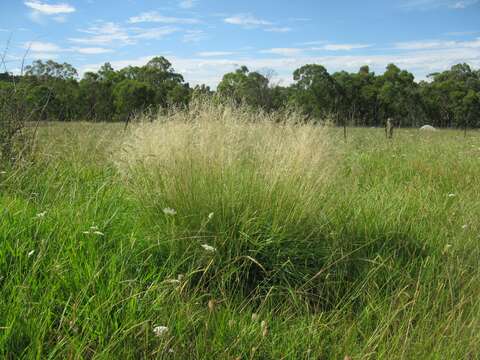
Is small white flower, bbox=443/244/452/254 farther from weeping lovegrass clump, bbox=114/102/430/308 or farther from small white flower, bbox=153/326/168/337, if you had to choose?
small white flower, bbox=153/326/168/337

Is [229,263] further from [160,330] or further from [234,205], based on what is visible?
[160,330]

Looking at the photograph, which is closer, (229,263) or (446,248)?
(229,263)

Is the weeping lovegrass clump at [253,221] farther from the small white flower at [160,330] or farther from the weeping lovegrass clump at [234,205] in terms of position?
the small white flower at [160,330]

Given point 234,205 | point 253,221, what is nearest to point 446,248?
point 253,221

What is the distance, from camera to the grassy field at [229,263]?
1936 millimetres

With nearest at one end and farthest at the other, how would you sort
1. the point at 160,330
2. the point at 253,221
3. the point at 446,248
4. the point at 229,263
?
the point at 160,330, the point at 229,263, the point at 253,221, the point at 446,248

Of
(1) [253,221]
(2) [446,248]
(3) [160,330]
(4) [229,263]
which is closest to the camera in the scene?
(3) [160,330]

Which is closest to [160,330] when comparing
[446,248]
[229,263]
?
[229,263]

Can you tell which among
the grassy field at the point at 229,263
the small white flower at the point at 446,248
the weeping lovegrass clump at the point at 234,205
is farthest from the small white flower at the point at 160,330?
the small white flower at the point at 446,248

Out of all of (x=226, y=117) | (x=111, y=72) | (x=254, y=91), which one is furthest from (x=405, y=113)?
(x=226, y=117)

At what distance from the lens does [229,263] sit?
2.65m

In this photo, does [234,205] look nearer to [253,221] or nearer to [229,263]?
[253,221]

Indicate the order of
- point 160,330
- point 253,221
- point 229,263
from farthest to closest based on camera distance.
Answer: point 253,221, point 229,263, point 160,330

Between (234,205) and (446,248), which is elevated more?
(234,205)
